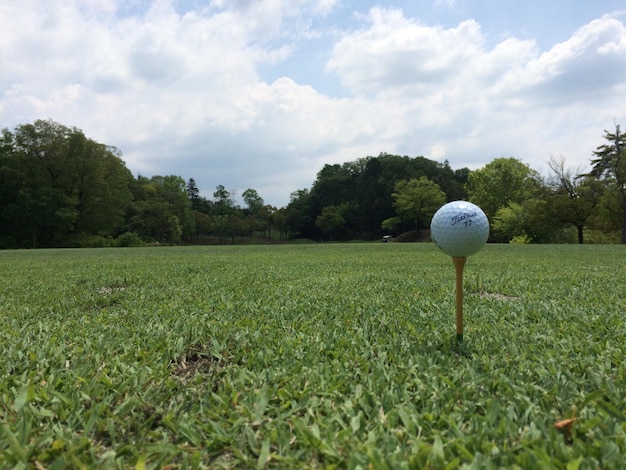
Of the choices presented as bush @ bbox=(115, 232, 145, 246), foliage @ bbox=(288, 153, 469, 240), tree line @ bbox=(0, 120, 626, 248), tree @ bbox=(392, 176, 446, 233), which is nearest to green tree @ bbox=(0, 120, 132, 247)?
tree line @ bbox=(0, 120, 626, 248)

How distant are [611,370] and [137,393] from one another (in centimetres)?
214

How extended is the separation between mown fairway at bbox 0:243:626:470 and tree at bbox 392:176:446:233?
4206cm

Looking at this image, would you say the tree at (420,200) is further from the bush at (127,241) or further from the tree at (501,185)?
the bush at (127,241)

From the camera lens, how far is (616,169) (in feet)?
89.9

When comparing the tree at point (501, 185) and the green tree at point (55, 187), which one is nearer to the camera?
the green tree at point (55, 187)

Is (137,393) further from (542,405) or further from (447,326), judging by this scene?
(447,326)

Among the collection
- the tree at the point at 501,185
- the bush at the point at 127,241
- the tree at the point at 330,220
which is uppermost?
the tree at the point at 501,185

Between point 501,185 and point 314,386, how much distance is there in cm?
4291

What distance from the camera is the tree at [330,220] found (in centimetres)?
5728

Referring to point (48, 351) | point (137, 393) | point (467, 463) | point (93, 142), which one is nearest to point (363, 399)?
point (467, 463)

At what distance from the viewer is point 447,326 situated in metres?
2.65

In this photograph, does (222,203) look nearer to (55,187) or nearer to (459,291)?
(55,187)

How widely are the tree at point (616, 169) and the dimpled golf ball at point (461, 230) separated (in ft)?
102

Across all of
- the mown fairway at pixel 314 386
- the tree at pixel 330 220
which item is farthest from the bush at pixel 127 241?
the mown fairway at pixel 314 386
